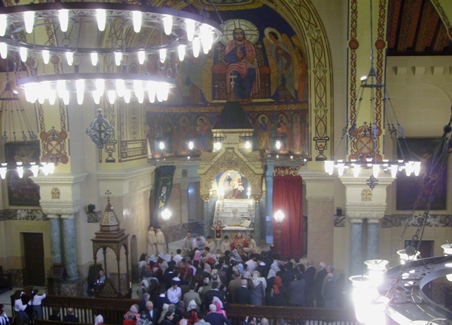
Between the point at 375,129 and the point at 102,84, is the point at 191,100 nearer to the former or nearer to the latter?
the point at 375,129

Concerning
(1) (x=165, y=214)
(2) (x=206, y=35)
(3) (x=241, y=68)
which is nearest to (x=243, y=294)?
(2) (x=206, y=35)

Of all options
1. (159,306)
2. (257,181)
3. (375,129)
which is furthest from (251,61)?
(159,306)

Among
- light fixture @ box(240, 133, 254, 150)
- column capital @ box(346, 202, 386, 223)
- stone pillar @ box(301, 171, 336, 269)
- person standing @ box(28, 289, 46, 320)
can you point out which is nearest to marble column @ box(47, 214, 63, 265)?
person standing @ box(28, 289, 46, 320)

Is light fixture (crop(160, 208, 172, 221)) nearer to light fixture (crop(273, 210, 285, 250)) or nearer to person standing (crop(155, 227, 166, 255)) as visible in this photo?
person standing (crop(155, 227, 166, 255))

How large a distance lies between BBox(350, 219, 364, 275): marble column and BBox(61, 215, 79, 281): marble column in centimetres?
739

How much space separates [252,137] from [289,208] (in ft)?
9.11

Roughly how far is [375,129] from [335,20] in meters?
3.21

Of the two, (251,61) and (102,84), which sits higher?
(251,61)

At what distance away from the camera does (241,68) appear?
53.1 feet

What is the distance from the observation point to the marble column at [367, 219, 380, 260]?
1161 cm

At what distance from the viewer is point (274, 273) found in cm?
1146

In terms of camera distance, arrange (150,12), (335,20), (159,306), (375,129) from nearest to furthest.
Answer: (150,12), (159,306), (375,129), (335,20)

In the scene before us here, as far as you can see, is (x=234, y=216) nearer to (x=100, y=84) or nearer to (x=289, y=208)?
(x=289, y=208)

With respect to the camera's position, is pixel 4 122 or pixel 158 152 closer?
pixel 4 122
